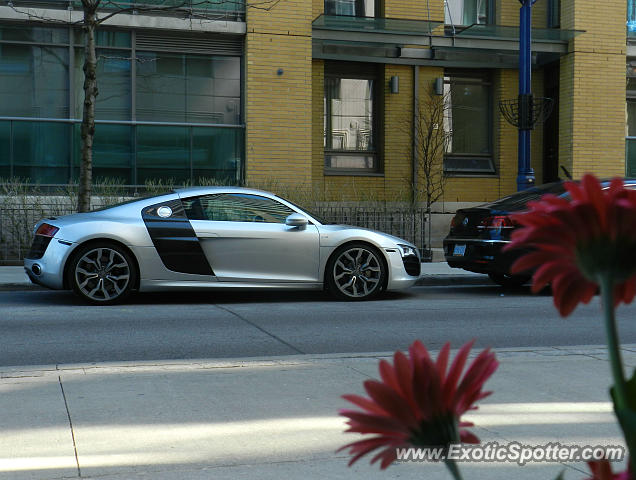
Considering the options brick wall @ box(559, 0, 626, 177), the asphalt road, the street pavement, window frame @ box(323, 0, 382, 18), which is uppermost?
window frame @ box(323, 0, 382, 18)

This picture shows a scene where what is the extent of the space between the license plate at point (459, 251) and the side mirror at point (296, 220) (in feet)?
Answer: 8.93

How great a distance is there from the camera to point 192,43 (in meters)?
17.7

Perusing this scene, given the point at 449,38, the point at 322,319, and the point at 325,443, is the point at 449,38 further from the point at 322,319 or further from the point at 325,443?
the point at 325,443

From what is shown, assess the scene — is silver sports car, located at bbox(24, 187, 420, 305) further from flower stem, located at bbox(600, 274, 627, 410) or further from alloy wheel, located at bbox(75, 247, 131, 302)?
flower stem, located at bbox(600, 274, 627, 410)

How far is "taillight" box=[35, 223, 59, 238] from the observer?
34.0ft

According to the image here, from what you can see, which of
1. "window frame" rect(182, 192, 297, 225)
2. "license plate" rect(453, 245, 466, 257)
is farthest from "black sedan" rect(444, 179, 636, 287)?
"window frame" rect(182, 192, 297, 225)

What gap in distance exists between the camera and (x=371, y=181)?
19.9m

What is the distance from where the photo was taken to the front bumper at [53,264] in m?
10.2

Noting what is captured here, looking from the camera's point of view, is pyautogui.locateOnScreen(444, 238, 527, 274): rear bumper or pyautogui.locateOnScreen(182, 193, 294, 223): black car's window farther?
pyautogui.locateOnScreen(444, 238, 527, 274): rear bumper

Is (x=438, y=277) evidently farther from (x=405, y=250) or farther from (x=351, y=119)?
(x=351, y=119)

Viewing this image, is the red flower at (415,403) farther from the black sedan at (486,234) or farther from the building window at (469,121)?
the building window at (469,121)

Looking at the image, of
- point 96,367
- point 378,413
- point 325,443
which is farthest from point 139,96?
point 378,413

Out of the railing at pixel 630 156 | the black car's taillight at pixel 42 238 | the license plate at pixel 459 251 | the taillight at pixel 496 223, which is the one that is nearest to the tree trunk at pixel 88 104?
the black car's taillight at pixel 42 238

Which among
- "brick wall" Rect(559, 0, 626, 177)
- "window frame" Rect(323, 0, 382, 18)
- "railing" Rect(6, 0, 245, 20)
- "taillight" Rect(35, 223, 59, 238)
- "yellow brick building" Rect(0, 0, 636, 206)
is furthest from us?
"window frame" Rect(323, 0, 382, 18)
